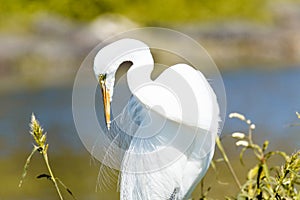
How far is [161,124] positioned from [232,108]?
857cm

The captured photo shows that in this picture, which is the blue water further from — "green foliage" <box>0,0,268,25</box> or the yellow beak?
"green foliage" <box>0,0,268,25</box>

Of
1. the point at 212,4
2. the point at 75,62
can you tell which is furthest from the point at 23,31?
the point at 212,4

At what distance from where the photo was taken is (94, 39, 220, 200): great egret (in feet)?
9.97

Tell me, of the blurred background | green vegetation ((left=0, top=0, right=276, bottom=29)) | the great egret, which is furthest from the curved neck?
green vegetation ((left=0, top=0, right=276, bottom=29))

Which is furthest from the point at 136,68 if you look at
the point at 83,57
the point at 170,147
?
the point at 83,57

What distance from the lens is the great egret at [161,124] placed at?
3.04m

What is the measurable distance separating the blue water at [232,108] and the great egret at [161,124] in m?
5.17

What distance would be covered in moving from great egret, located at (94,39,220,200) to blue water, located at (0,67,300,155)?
5.17 m

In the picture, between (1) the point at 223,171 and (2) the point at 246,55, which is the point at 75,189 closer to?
(1) the point at 223,171

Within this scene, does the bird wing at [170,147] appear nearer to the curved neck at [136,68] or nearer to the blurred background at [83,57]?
the curved neck at [136,68]

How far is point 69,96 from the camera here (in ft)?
47.4

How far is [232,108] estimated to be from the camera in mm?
11586

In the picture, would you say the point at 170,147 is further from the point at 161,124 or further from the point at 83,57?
the point at 83,57

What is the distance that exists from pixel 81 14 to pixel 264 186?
27.9 metres
